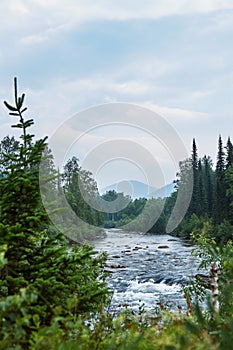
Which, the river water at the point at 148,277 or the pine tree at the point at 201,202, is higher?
the pine tree at the point at 201,202

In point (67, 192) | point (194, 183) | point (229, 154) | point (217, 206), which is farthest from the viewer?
point (194, 183)

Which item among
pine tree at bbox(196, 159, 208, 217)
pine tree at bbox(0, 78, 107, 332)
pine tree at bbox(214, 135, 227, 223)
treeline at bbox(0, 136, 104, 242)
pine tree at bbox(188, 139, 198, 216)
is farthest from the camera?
pine tree at bbox(188, 139, 198, 216)

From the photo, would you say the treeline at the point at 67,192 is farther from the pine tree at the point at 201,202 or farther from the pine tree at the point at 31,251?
the pine tree at the point at 201,202

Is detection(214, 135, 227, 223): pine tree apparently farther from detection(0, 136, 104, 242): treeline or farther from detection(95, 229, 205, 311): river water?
detection(95, 229, 205, 311): river water

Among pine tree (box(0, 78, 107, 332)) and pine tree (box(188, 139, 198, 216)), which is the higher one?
pine tree (box(188, 139, 198, 216))

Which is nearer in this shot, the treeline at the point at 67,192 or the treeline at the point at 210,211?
the treeline at the point at 67,192

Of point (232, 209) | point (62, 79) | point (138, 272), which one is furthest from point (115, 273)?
point (232, 209)

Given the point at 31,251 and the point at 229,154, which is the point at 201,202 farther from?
the point at 31,251

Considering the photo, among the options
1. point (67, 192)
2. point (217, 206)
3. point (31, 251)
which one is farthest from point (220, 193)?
point (31, 251)

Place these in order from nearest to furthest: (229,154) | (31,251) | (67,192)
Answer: (31,251)
(67,192)
(229,154)

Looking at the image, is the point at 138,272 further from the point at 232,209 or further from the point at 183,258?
the point at 232,209

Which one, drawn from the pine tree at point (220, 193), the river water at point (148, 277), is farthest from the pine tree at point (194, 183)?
the river water at point (148, 277)

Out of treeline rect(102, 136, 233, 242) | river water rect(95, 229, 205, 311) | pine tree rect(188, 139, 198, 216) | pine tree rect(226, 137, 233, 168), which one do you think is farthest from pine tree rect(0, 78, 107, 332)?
pine tree rect(188, 139, 198, 216)

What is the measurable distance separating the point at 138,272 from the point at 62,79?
10014mm
